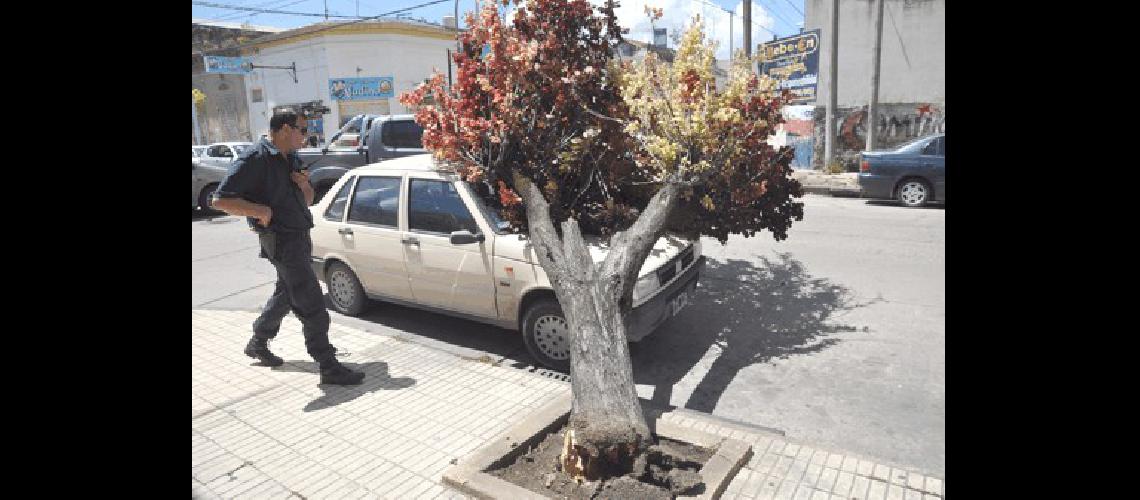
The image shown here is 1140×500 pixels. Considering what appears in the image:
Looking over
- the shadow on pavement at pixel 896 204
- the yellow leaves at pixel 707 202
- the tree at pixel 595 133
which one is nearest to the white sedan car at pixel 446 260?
the tree at pixel 595 133

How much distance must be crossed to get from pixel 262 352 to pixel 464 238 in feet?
5.99

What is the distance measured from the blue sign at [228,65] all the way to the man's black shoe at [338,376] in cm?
3035

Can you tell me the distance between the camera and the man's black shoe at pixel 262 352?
532cm

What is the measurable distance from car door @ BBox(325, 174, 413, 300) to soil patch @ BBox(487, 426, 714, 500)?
2.74 metres

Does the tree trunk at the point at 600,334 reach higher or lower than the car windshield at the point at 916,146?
lower

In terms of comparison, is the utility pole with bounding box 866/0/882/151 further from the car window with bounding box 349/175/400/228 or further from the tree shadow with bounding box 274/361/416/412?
the tree shadow with bounding box 274/361/416/412

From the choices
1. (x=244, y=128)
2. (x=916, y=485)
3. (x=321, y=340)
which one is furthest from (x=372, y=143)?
(x=244, y=128)

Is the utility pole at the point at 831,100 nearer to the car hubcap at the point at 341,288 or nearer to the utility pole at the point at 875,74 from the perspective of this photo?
the utility pole at the point at 875,74

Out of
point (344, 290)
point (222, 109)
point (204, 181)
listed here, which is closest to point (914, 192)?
point (344, 290)

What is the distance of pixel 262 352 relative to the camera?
17.5 feet

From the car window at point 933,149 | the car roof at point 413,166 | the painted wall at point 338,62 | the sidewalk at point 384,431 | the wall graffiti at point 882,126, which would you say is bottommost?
the sidewalk at point 384,431
